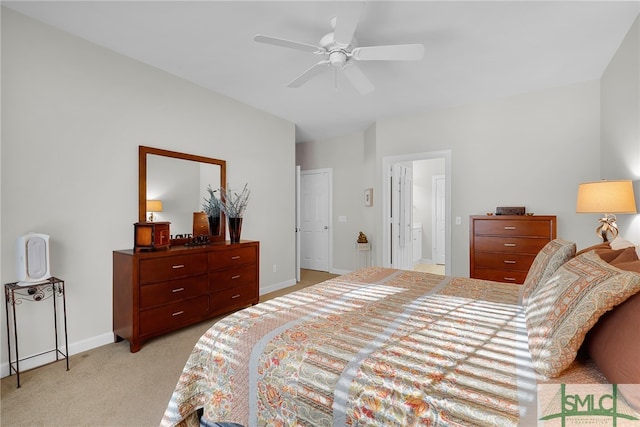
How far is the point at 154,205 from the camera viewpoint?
3139mm

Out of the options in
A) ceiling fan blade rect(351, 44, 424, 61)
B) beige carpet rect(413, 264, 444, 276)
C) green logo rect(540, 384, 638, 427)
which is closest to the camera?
green logo rect(540, 384, 638, 427)

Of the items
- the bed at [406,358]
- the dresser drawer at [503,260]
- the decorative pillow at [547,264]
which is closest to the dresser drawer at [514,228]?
the dresser drawer at [503,260]

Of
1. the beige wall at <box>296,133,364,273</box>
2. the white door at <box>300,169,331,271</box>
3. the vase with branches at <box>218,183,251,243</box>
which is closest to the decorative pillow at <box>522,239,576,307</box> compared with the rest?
the vase with branches at <box>218,183,251,243</box>

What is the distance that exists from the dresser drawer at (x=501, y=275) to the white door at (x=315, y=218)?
2.96 metres

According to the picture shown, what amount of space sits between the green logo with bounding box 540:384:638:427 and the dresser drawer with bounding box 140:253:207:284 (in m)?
2.78

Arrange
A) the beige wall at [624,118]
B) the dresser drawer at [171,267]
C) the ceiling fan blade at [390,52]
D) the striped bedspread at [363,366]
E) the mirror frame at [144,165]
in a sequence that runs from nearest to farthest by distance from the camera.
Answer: the striped bedspread at [363,366]
the ceiling fan blade at [390,52]
the beige wall at [624,118]
the dresser drawer at [171,267]
the mirror frame at [144,165]

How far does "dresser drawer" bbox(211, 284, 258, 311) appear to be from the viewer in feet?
10.7

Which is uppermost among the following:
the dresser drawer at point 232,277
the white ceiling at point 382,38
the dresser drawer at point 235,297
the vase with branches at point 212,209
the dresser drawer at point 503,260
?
the white ceiling at point 382,38

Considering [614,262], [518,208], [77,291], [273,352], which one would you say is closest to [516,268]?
[518,208]

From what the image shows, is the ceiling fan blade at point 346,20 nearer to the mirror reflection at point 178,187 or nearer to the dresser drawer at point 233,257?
the mirror reflection at point 178,187

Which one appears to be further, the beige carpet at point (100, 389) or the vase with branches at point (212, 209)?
the vase with branches at point (212, 209)

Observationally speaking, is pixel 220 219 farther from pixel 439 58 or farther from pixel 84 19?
pixel 439 58

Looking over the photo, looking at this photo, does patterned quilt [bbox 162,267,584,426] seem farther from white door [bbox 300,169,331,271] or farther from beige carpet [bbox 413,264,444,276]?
beige carpet [bbox 413,264,444,276]

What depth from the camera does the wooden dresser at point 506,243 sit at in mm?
3316
